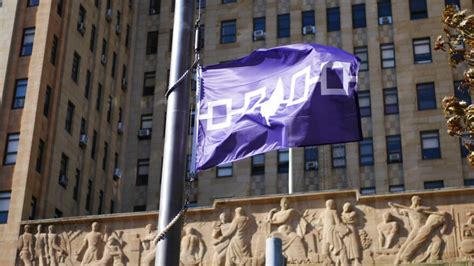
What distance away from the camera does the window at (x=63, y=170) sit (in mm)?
40141

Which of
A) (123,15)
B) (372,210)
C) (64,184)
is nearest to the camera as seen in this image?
(372,210)

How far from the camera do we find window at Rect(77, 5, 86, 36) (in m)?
44.0

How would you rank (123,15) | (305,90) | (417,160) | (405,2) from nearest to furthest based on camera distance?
(305,90)
(417,160)
(405,2)
(123,15)

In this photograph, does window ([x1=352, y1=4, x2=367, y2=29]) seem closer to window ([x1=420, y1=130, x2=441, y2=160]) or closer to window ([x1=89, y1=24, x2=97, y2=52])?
window ([x1=420, y1=130, x2=441, y2=160])

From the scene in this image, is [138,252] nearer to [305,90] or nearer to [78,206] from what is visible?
[78,206]

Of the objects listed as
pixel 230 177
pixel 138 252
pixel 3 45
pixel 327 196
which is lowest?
pixel 138 252

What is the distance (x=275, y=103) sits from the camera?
49.0 ft

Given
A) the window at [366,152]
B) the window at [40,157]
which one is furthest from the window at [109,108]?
the window at [366,152]

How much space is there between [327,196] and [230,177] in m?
13.7

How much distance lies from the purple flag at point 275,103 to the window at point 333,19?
30955mm

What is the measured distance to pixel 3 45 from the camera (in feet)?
133

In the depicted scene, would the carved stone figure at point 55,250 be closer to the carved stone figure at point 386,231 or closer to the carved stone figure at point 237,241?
the carved stone figure at point 237,241

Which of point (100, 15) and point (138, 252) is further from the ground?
point (100, 15)

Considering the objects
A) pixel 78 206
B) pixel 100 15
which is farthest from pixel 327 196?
pixel 100 15
